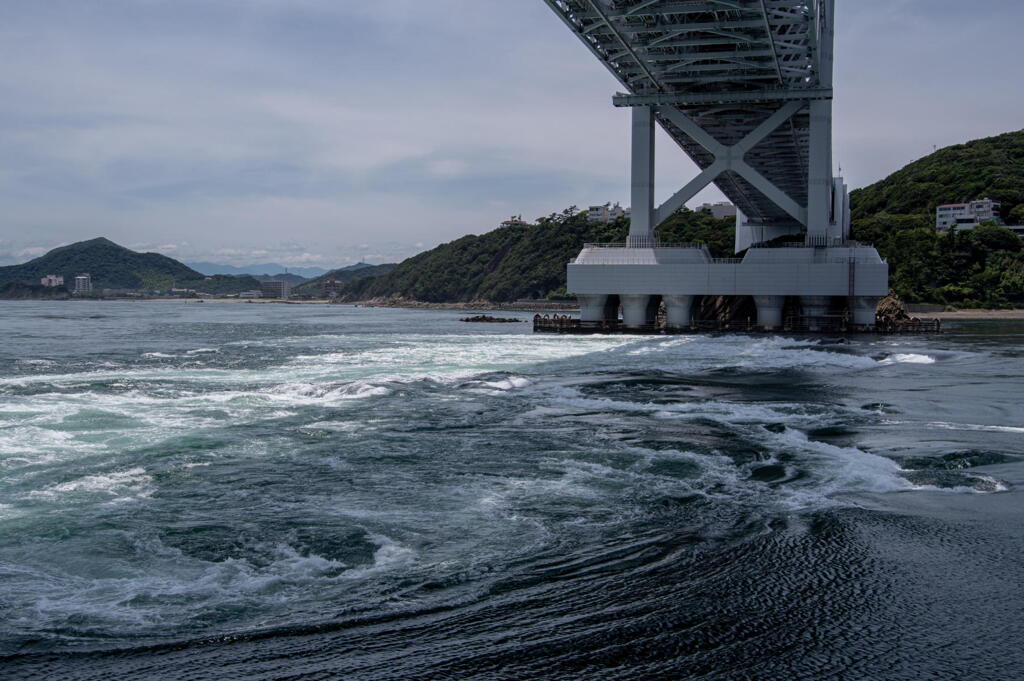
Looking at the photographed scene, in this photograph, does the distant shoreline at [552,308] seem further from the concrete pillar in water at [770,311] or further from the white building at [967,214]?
the concrete pillar in water at [770,311]

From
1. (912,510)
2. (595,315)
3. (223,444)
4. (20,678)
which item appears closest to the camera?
(20,678)

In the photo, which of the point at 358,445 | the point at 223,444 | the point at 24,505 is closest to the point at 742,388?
the point at 358,445

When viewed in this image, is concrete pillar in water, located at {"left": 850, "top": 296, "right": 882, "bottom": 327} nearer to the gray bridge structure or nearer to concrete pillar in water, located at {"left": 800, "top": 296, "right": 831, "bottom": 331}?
the gray bridge structure

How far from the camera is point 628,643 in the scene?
5.12 meters

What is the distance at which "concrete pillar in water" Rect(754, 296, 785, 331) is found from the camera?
1593 inches

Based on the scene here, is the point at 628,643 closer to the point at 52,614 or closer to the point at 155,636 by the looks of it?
the point at 155,636

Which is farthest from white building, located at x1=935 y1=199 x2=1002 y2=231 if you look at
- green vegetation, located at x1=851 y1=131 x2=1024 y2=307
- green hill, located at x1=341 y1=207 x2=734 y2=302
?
green hill, located at x1=341 y1=207 x2=734 y2=302

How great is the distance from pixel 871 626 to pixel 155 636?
4638 mm

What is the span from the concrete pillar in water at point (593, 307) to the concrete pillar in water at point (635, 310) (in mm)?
1189

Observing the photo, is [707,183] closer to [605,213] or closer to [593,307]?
[593,307]

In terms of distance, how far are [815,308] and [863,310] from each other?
2.19 metres

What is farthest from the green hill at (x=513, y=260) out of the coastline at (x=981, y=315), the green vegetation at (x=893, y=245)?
the coastline at (x=981, y=315)

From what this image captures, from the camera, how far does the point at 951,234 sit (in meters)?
78.8

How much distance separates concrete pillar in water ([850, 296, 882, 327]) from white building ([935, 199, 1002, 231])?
6190cm
